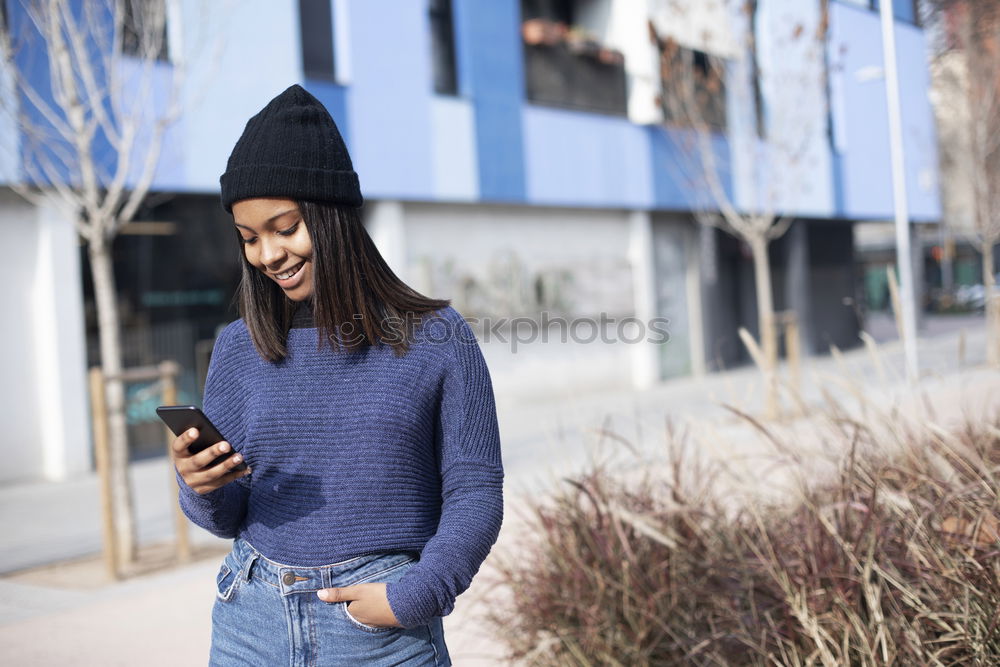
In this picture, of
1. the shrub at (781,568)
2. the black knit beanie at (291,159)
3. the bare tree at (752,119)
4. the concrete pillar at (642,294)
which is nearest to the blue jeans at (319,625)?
the black knit beanie at (291,159)

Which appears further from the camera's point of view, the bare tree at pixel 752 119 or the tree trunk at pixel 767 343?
the bare tree at pixel 752 119

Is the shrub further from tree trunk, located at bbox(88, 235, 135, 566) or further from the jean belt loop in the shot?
tree trunk, located at bbox(88, 235, 135, 566)

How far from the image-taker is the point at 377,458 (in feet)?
5.58

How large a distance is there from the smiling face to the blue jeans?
1.65 ft

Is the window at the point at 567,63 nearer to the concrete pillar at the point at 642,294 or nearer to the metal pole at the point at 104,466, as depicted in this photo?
the concrete pillar at the point at 642,294

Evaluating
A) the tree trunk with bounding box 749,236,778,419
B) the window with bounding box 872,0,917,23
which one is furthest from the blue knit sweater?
the window with bounding box 872,0,917,23

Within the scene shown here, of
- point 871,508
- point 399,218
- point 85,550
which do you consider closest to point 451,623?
point 871,508

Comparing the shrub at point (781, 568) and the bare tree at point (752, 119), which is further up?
the bare tree at point (752, 119)

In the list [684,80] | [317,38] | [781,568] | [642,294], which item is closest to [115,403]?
[781,568]

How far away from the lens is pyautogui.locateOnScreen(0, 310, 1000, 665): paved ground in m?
3.82

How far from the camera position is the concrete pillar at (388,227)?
1284 centimetres

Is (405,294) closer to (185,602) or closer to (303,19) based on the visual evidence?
(185,602)

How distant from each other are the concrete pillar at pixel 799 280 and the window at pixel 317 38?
11.7 m

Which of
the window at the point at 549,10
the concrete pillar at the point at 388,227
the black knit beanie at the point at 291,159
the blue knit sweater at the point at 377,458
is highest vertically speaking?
the window at the point at 549,10
